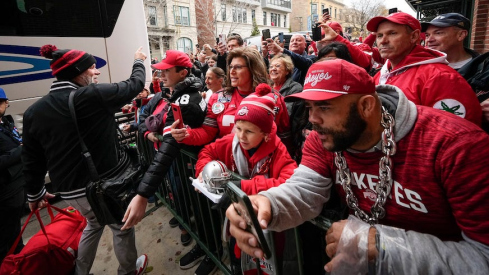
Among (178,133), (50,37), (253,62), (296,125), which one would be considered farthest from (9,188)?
(296,125)

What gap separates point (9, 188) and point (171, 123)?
7.23 feet

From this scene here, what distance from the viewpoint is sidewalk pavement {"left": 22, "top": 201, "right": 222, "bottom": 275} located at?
10.3 ft

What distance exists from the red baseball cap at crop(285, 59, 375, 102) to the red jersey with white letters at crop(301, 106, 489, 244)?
1.13 ft

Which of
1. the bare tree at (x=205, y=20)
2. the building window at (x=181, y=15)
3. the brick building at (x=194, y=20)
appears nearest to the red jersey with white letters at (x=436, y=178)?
the brick building at (x=194, y=20)

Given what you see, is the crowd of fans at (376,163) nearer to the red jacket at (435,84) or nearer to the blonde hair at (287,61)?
the red jacket at (435,84)

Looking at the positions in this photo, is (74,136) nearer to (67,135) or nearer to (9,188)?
(67,135)

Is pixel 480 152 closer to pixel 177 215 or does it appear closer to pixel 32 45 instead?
pixel 177 215

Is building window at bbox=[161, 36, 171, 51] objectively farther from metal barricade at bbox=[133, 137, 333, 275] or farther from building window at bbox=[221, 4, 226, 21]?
metal barricade at bbox=[133, 137, 333, 275]

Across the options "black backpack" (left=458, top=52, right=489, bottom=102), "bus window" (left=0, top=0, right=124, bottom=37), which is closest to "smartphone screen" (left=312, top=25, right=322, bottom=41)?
"black backpack" (left=458, top=52, right=489, bottom=102)

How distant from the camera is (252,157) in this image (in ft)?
7.27

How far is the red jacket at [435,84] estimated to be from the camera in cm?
192

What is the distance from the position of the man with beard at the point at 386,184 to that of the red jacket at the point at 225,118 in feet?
4.64

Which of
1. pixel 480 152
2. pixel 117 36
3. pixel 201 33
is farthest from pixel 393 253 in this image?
pixel 201 33

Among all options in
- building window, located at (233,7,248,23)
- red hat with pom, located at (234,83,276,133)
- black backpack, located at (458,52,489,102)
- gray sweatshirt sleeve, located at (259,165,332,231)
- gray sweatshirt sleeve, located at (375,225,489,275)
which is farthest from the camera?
building window, located at (233,7,248,23)
